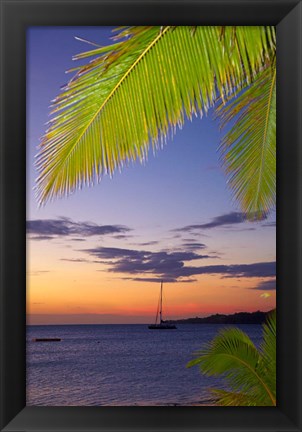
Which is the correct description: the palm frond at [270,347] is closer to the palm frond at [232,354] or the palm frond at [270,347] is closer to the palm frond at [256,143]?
the palm frond at [232,354]

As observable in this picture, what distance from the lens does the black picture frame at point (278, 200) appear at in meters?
1.13

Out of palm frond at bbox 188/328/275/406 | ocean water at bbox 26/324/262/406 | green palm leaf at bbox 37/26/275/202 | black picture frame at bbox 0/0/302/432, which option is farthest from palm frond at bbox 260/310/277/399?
ocean water at bbox 26/324/262/406

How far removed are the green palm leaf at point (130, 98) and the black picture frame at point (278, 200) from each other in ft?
0.95

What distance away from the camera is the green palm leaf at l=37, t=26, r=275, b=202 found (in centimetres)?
145

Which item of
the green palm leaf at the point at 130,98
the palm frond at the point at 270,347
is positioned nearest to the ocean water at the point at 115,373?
the palm frond at the point at 270,347

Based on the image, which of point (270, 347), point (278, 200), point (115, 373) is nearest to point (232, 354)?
point (270, 347)

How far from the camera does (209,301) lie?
3.48 m

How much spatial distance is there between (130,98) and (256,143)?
17.2 inches

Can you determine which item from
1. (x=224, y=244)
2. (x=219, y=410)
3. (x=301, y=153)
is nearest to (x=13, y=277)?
(x=219, y=410)

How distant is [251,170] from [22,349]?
0.90 meters

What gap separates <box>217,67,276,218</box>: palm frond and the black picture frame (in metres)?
0.53

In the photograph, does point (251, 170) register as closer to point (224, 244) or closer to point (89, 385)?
point (224, 244)

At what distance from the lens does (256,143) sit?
1.70m

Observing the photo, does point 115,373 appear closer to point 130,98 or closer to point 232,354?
point 232,354
